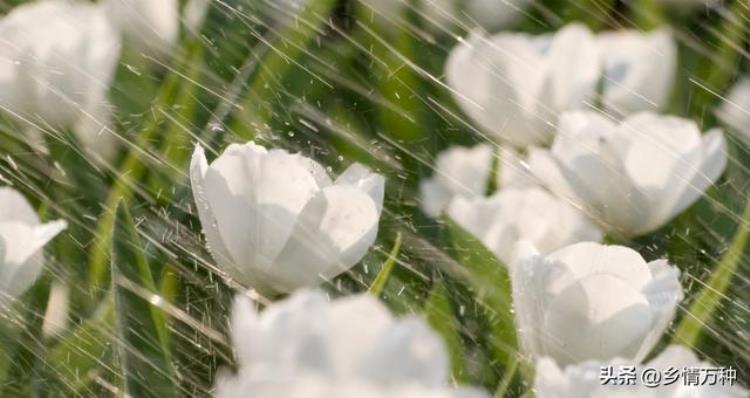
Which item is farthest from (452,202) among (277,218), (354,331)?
(354,331)

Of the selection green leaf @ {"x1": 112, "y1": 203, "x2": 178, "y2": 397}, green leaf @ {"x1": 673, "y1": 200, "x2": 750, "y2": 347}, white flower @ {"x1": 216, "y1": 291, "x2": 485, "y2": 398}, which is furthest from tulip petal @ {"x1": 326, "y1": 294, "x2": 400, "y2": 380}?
green leaf @ {"x1": 673, "y1": 200, "x2": 750, "y2": 347}

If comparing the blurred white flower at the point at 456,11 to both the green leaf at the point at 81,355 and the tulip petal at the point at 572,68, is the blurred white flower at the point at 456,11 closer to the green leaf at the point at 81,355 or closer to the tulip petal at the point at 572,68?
the tulip petal at the point at 572,68

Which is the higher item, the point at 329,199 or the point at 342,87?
the point at 329,199

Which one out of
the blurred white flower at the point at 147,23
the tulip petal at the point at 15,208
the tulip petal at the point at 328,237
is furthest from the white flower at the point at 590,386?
the blurred white flower at the point at 147,23

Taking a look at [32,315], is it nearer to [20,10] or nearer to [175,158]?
[175,158]

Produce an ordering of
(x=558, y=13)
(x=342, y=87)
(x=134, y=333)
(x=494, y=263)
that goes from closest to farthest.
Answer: (x=134, y=333) → (x=494, y=263) → (x=342, y=87) → (x=558, y=13)

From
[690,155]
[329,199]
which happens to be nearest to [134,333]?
[329,199]
